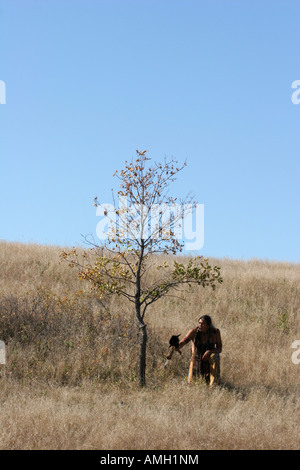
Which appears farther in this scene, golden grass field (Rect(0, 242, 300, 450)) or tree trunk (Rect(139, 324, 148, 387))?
tree trunk (Rect(139, 324, 148, 387))

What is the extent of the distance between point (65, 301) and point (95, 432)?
7.58 meters

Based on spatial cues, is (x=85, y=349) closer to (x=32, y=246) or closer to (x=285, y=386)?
(x=285, y=386)

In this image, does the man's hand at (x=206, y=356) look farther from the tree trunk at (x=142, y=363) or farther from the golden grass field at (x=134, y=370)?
the tree trunk at (x=142, y=363)

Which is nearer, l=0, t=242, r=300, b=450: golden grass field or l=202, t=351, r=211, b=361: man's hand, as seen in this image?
l=0, t=242, r=300, b=450: golden grass field

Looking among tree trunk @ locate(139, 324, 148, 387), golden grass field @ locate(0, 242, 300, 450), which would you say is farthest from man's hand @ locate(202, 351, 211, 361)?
tree trunk @ locate(139, 324, 148, 387)

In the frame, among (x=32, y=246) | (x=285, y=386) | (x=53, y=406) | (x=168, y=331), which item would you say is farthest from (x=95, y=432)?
(x=32, y=246)

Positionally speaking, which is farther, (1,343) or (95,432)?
(1,343)

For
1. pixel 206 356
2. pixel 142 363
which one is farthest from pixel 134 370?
pixel 206 356

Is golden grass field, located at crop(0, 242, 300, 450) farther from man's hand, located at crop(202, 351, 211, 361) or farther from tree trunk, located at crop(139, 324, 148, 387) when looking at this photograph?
man's hand, located at crop(202, 351, 211, 361)

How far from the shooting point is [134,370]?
495 inches

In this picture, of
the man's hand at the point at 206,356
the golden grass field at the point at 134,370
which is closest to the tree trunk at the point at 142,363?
the golden grass field at the point at 134,370

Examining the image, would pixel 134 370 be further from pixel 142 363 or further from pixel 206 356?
pixel 206 356

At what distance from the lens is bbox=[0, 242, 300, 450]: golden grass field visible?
811cm
